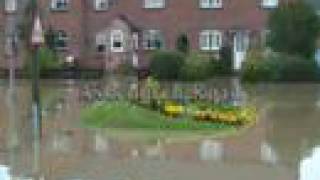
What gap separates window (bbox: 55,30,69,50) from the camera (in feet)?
174

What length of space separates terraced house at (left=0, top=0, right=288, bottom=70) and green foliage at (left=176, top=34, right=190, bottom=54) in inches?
16.2

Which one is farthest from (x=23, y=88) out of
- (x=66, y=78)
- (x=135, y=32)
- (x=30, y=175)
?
(x=30, y=175)

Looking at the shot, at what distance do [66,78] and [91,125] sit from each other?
23607 mm

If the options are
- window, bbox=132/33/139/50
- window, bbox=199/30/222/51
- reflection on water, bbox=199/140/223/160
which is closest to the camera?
reflection on water, bbox=199/140/223/160

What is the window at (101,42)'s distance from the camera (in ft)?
174

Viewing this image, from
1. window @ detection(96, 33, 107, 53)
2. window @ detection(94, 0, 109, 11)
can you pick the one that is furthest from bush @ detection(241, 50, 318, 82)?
window @ detection(94, 0, 109, 11)

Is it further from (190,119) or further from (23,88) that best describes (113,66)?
(190,119)

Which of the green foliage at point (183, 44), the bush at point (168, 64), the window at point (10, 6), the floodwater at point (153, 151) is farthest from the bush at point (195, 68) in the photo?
the floodwater at point (153, 151)

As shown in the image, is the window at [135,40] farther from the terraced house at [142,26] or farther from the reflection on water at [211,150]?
the reflection on water at [211,150]

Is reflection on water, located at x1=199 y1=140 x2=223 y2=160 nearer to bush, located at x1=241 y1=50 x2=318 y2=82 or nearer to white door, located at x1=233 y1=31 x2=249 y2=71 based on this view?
bush, located at x1=241 y1=50 x2=318 y2=82

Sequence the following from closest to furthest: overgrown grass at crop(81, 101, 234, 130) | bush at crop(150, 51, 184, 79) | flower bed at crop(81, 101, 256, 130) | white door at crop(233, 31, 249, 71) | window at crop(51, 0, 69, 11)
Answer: overgrown grass at crop(81, 101, 234, 130)
flower bed at crop(81, 101, 256, 130)
bush at crop(150, 51, 184, 79)
white door at crop(233, 31, 249, 71)
window at crop(51, 0, 69, 11)

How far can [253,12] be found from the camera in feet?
170

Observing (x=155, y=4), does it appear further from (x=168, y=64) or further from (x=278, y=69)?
(x=278, y=69)

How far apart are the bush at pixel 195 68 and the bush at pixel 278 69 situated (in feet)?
6.78
